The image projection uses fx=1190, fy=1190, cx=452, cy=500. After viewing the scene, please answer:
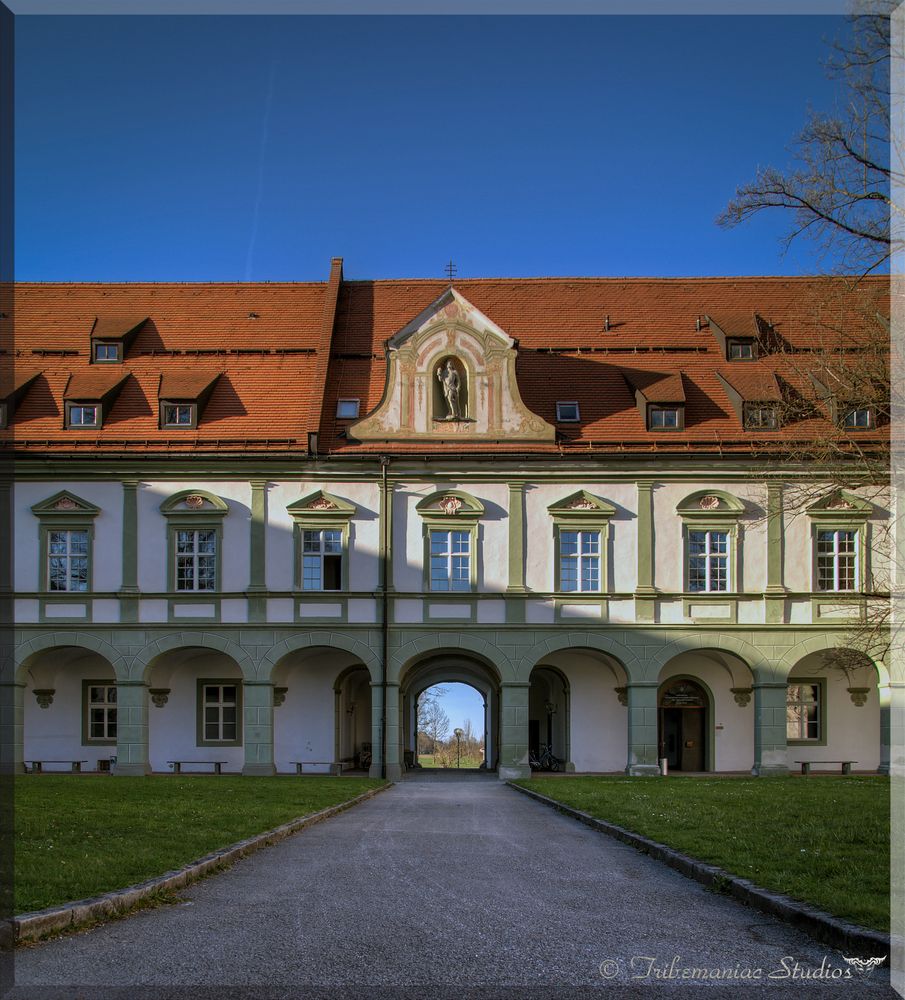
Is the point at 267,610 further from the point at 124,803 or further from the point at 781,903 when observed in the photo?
the point at 781,903

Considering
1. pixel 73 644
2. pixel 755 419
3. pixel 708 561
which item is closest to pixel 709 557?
pixel 708 561

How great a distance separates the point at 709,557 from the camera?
1267 inches

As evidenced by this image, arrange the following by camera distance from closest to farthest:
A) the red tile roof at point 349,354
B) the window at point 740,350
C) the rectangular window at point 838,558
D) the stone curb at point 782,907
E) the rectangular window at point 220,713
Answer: the stone curb at point 782,907, the rectangular window at point 838,558, the red tile roof at point 349,354, the rectangular window at point 220,713, the window at point 740,350

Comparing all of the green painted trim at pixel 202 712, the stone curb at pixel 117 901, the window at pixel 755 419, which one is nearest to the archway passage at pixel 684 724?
the window at pixel 755 419

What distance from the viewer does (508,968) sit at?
24.5 feet

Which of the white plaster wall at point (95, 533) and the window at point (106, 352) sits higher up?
the window at point (106, 352)

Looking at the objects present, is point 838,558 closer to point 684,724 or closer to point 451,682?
point 684,724

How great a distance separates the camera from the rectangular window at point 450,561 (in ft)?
106

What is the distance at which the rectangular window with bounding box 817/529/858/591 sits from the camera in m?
32.1

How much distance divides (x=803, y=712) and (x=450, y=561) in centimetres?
1093

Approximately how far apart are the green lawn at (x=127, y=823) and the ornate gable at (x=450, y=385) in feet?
34.1

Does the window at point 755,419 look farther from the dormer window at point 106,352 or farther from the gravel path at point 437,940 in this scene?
the gravel path at point 437,940

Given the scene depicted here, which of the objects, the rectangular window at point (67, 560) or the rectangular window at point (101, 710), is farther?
the rectangular window at point (101, 710)

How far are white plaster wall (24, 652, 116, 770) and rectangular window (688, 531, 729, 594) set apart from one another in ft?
54.5
